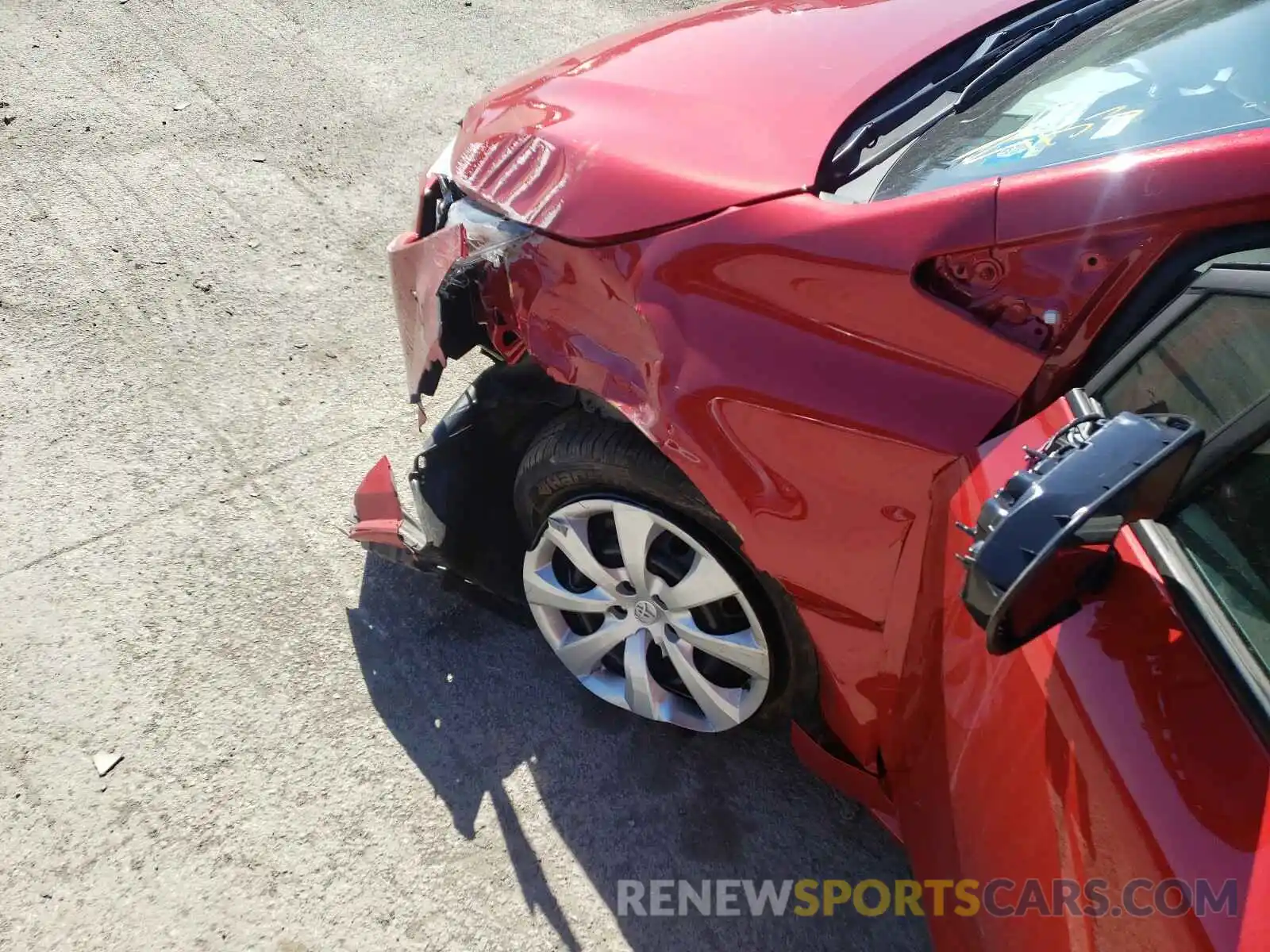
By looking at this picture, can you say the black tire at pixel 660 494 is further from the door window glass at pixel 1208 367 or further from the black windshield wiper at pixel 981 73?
the door window glass at pixel 1208 367

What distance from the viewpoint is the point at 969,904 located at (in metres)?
1.49

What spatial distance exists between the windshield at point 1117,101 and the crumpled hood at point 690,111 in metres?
0.23

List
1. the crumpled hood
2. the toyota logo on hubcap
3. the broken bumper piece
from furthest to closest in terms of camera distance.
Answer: the broken bumper piece, the toyota logo on hubcap, the crumpled hood

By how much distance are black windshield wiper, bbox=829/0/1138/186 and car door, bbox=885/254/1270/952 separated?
754mm

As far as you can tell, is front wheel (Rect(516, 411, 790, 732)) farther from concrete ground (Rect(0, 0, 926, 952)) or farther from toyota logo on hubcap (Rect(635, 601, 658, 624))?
concrete ground (Rect(0, 0, 926, 952))

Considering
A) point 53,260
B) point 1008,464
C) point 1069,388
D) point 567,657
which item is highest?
point 1069,388

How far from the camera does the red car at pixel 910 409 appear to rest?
1.22m

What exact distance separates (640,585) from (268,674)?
1192 mm

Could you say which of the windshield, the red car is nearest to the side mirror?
the red car

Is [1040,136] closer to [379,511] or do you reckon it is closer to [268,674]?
[379,511]

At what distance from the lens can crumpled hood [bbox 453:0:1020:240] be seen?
1951 millimetres

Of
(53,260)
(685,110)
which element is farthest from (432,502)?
(53,260)

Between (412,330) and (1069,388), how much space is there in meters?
1.67

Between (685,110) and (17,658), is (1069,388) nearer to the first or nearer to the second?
(685,110)
